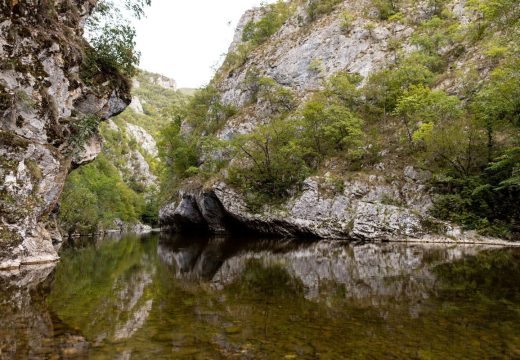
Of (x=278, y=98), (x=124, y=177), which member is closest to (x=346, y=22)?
(x=278, y=98)

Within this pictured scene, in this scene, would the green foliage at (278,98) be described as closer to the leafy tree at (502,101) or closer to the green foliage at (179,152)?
the green foliage at (179,152)

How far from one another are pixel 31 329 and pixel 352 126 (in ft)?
105

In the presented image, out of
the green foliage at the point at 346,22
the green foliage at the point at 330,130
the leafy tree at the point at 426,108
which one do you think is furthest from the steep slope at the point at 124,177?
the green foliage at the point at 346,22

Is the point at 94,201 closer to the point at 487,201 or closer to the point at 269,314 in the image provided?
the point at 487,201

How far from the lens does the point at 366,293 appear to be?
966 centimetres

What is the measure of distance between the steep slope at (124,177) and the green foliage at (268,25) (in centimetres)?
2380

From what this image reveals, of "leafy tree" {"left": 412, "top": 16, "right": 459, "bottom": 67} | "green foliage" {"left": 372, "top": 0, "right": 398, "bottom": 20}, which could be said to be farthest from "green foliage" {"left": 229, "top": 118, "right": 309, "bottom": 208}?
"green foliage" {"left": 372, "top": 0, "right": 398, "bottom": 20}

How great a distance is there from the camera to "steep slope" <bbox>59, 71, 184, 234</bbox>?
50125 mm

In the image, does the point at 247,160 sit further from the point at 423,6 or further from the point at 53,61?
the point at 423,6

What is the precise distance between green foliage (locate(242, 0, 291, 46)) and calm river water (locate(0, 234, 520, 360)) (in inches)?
2172

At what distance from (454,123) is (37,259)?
2873 cm

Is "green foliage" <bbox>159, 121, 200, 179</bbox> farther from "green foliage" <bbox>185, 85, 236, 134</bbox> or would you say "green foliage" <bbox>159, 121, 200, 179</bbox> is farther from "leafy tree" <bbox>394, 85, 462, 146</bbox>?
"leafy tree" <bbox>394, 85, 462, 146</bbox>

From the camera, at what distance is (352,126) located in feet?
115

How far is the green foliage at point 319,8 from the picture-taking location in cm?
5559
